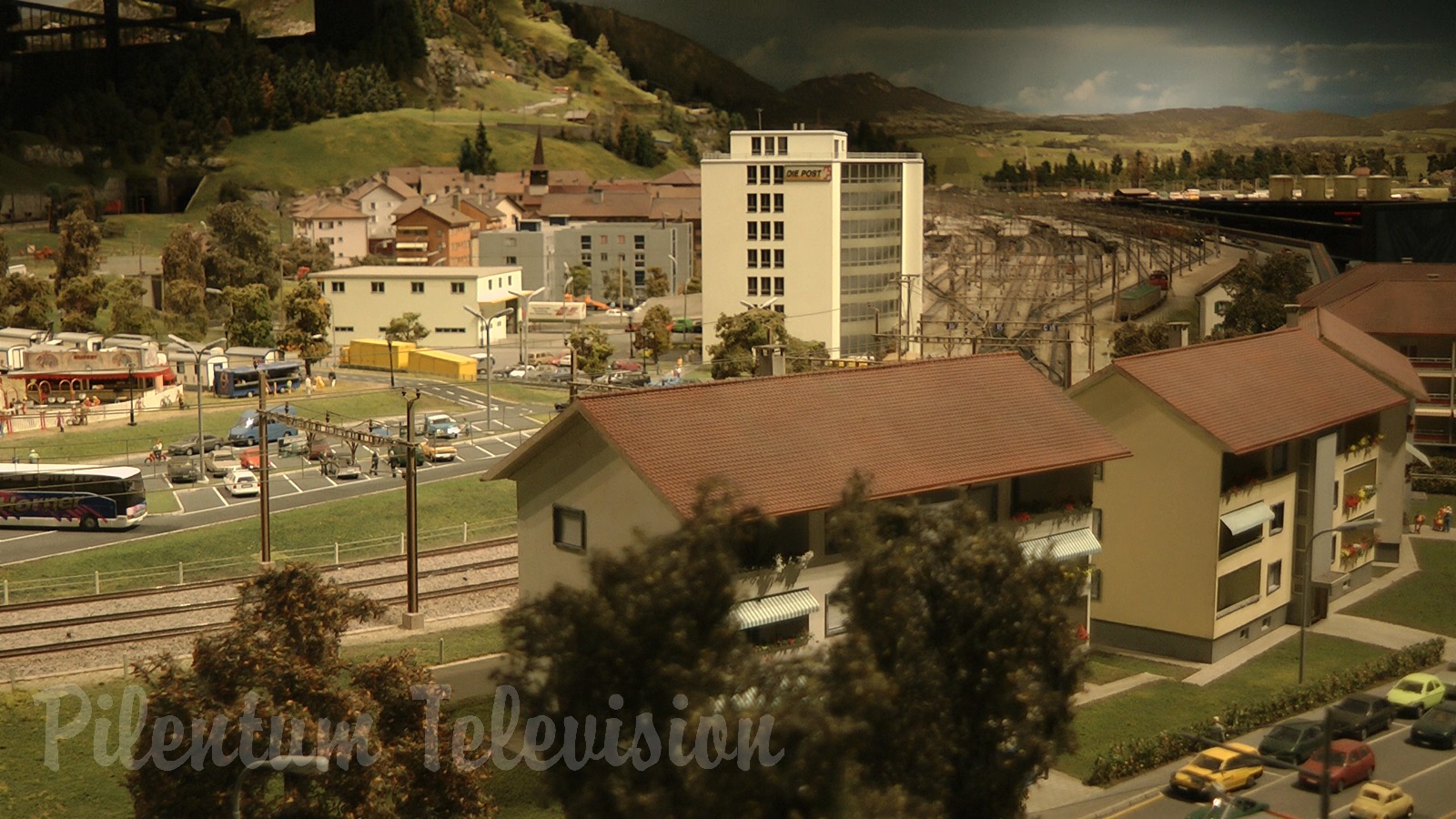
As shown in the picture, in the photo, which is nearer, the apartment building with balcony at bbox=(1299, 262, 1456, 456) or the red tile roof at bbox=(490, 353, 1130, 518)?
the red tile roof at bbox=(490, 353, 1130, 518)

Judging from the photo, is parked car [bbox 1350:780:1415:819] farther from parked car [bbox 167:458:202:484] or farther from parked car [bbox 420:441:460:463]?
parked car [bbox 167:458:202:484]

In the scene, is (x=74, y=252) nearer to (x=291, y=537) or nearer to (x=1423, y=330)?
(x=291, y=537)

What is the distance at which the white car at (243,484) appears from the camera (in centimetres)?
4094

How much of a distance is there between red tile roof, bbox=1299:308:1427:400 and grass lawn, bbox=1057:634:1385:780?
8.42 metres

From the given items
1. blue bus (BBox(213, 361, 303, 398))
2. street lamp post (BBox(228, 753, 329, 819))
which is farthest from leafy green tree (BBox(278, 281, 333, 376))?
street lamp post (BBox(228, 753, 329, 819))

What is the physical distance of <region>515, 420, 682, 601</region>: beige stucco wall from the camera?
18859 mm

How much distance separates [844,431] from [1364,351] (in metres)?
21.1

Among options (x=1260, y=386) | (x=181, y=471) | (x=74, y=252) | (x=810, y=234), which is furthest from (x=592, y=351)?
(x=1260, y=386)

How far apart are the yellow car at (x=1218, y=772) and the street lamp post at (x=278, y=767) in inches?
504

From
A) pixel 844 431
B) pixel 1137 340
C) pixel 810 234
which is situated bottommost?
pixel 1137 340

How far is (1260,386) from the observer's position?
95.4ft

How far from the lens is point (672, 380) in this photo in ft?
198

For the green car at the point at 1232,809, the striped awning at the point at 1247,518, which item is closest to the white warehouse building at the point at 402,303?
the striped awning at the point at 1247,518

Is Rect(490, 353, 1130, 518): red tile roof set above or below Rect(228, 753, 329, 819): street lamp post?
above
